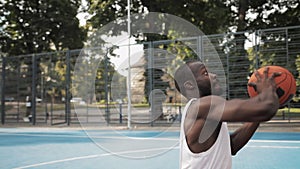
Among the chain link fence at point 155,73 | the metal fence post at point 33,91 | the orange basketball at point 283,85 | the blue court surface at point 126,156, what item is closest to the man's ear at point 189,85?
the orange basketball at point 283,85

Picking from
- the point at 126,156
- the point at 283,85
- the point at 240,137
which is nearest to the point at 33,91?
the point at 126,156

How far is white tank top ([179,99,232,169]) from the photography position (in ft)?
7.18

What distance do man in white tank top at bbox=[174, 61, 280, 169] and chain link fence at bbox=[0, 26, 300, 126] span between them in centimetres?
1069

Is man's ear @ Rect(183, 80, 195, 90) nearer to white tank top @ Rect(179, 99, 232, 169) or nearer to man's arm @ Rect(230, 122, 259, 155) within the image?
white tank top @ Rect(179, 99, 232, 169)

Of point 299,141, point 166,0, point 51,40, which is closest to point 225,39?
point 166,0

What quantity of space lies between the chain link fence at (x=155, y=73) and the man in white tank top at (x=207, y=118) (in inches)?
421

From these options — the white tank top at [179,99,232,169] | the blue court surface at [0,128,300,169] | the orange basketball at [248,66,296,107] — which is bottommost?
the blue court surface at [0,128,300,169]

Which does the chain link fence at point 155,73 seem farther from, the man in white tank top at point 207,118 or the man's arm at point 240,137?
the man in white tank top at point 207,118

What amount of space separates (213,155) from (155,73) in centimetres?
1534

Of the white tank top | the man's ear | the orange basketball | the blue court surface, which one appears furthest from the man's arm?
the blue court surface

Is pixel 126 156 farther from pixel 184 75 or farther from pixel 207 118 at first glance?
pixel 207 118

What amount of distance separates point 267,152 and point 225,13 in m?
12.8

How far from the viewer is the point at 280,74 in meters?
1.85

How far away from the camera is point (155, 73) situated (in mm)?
17500
